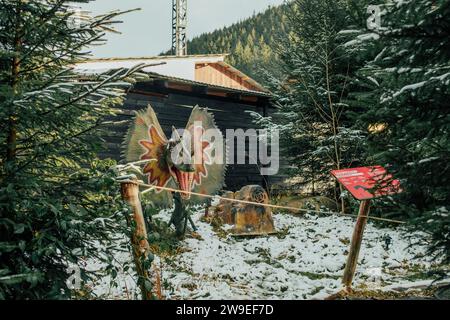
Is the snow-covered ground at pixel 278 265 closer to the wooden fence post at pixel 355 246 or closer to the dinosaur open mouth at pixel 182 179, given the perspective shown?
the wooden fence post at pixel 355 246

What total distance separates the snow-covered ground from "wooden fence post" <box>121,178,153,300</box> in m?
0.57

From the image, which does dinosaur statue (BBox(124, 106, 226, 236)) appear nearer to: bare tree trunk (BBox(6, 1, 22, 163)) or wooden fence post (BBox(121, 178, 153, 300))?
wooden fence post (BBox(121, 178, 153, 300))

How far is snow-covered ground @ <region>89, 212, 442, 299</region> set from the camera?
217 inches

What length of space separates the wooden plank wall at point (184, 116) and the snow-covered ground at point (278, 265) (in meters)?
3.22

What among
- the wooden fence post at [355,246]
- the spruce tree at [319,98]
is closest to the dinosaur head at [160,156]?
the wooden fence post at [355,246]

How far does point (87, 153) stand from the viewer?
3895mm

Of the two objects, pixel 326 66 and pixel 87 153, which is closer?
pixel 87 153

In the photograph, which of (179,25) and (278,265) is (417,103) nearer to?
(278,265)

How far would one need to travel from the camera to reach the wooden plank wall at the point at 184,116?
466 inches

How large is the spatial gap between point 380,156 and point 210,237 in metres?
5.51
